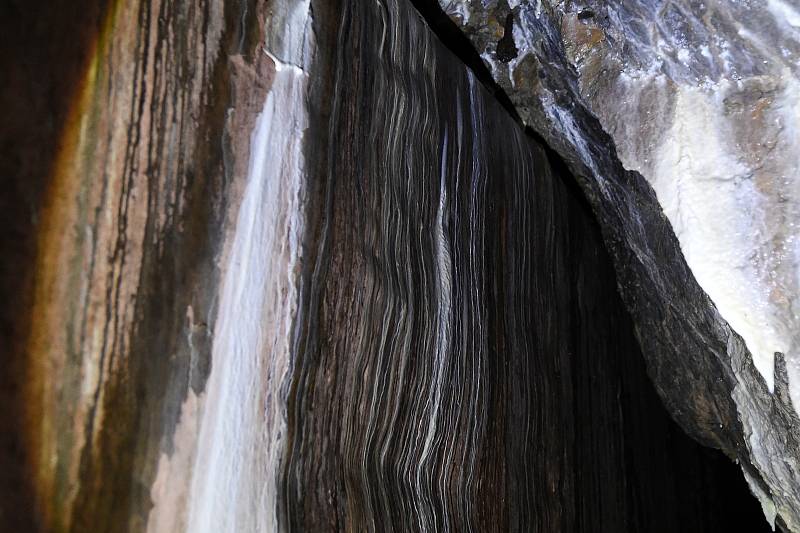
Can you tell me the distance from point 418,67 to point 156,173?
56 cm

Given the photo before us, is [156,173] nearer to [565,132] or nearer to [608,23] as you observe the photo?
[608,23]

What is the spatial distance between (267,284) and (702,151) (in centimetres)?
76

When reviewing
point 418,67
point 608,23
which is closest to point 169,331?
point 418,67

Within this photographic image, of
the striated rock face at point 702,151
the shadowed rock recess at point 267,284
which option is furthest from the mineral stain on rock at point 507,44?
the shadowed rock recess at point 267,284

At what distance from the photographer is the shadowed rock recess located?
2.02 feet

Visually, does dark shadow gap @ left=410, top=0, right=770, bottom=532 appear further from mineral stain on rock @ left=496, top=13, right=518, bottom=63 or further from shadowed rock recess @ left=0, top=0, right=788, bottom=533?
shadowed rock recess @ left=0, top=0, right=788, bottom=533

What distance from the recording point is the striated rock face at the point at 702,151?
1.01 meters

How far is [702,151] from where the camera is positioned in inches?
42.6

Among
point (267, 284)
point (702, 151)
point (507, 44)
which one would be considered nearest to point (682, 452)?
point (702, 151)

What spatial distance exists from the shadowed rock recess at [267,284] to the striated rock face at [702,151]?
0.12 m

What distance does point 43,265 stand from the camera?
1.98 ft

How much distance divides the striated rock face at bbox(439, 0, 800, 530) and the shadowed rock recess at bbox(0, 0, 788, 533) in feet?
0.39

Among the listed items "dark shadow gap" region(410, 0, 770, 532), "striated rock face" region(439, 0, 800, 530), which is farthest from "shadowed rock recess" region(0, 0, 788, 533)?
"dark shadow gap" region(410, 0, 770, 532)

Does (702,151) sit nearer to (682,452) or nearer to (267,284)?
(267,284)
